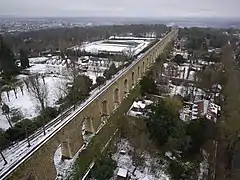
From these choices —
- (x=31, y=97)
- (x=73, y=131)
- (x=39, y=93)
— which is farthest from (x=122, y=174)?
(x=31, y=97)

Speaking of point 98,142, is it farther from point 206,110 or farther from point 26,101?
point 206,110

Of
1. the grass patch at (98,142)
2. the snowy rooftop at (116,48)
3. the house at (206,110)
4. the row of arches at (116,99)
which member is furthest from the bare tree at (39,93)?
the snowy rooftop at (116,48)

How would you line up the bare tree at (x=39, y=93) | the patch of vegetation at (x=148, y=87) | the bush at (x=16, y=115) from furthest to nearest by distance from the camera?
the patch of vegetation at (x=148, y=87), the bare tree at (x=39, y=93), the bush at (x=16, y=115)

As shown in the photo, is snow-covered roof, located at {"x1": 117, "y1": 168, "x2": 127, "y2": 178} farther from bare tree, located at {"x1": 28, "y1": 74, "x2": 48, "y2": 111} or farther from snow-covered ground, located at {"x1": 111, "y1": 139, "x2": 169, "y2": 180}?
bare tree, located at {"x1": 28, "y1": 74, "x2": 48, "y2": 111}

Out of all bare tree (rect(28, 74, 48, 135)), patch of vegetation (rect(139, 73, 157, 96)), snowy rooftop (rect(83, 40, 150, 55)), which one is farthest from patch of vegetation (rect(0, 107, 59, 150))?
snowy rooftop (rect(83, 40, 150, 55))

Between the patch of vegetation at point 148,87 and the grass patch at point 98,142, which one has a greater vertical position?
the patch of vegetation at point 148,87

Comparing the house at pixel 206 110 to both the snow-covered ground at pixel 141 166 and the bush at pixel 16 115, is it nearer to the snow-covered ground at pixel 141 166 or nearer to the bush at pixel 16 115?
the snow-covered ground at pixel 141 166
